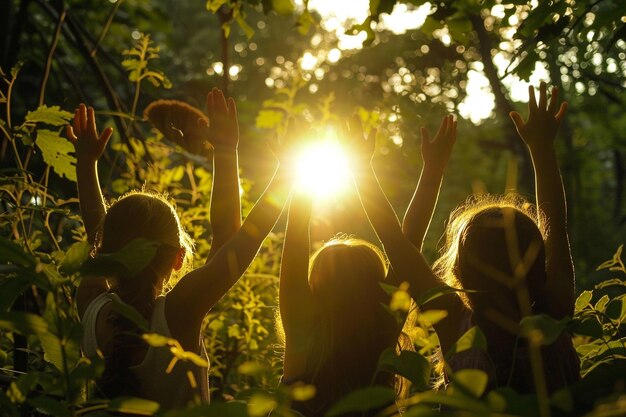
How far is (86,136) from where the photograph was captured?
229 cm

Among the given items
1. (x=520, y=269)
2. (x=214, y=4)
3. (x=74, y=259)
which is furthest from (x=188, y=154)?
(x=74, y=259)

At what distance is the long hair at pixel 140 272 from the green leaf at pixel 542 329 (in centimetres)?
116

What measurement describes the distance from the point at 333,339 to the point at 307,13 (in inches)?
52.3

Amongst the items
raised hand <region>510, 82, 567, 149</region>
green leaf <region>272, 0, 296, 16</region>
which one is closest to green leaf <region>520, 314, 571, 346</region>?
raised hand <region>510, 82, 567, 149</region>

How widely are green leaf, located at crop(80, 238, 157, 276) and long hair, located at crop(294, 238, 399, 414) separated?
1.35 m

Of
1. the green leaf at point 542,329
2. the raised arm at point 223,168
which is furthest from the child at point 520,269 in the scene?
the green leaf at point 542,329

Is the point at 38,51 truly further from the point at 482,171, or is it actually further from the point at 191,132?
the point at 482,171

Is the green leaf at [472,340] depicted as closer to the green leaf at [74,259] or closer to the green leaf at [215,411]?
the green leaf at [215,411]

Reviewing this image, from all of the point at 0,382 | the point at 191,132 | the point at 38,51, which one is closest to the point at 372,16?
the point at 191,132

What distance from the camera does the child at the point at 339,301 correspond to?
6.56ft

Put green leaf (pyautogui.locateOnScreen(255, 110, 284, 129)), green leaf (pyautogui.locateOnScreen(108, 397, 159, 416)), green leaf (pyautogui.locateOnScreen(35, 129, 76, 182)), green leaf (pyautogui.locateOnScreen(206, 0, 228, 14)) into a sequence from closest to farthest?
1. green leaf (pyautogui.locateOnScreen(108, 397, 159, 416))
2. green leaf (pyautogui.locateOnScreen(35, 129, 76, 182))
3. green leaf (pyautogui.locateOnScreen(206, 0, 228, 14))
4. green leaf (pyautogui.locateOnScreen(255, 110, 284, 129))

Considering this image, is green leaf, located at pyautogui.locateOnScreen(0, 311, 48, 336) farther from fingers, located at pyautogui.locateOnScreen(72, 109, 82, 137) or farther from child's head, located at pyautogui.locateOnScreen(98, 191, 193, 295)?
fingers, located at pyautogui.locateOnScreen(72, 109, 82, 137)

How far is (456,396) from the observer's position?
0.60 metres

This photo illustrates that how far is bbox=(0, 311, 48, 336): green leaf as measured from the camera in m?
0.75
